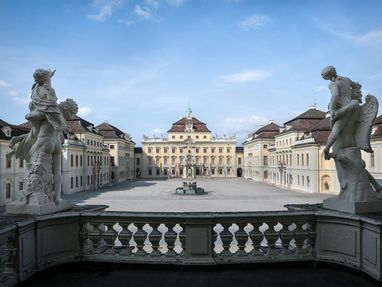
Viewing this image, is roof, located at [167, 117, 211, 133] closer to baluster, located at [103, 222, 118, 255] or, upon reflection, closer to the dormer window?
the dormer window

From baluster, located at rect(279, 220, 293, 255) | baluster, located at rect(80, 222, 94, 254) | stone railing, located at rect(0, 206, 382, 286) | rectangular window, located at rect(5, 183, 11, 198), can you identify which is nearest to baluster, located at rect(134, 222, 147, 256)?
stone railing, located at rect(0, 206, 382, 286)

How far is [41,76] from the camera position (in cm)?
464

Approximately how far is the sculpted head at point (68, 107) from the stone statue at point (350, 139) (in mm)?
3461

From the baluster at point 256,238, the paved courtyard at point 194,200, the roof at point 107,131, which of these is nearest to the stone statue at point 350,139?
the baluster at point 256,238

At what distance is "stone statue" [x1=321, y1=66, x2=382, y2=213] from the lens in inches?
172

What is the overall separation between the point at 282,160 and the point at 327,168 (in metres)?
14.0

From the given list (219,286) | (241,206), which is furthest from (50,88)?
(241,206)

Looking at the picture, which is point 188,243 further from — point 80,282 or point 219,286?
point 80,282

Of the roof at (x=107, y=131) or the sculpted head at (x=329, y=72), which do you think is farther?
the roof at (x=107, y=131)

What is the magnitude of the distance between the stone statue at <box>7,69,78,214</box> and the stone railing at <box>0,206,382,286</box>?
249mm

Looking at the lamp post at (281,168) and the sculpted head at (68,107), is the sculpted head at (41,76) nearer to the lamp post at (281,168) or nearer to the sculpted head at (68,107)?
the sculpted head at (68,107)

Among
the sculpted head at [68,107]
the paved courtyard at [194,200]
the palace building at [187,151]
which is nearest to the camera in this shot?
the sculpted head at [68,107]

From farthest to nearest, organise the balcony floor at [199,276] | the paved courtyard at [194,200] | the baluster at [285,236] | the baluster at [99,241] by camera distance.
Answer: the paved courtyard at [194,200]
the baluster at [99,241]
the baluster at [285,236]
the balcony floor at [199,276]

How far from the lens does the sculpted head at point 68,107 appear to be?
16.0ft
